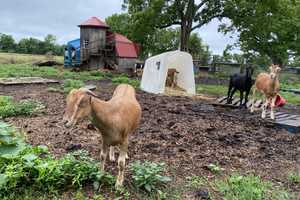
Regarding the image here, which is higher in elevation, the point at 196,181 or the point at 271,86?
the point at 271,86

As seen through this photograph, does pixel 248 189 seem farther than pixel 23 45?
No

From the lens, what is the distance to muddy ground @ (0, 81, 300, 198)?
15.0 feet

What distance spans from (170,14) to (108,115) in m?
20.2

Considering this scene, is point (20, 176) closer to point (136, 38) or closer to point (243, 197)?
point (243, 197)

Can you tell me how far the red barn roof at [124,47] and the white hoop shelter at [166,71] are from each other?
38.5 ft

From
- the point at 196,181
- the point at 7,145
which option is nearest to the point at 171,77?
the point at 196,181

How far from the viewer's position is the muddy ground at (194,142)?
458cm

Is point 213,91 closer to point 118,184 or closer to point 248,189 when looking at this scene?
point 248,189

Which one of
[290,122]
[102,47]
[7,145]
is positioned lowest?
[290,122]

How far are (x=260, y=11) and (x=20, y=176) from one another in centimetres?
1964

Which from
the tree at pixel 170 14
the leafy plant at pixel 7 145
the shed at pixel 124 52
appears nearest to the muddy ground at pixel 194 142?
the leafy plant at pixel 7 145

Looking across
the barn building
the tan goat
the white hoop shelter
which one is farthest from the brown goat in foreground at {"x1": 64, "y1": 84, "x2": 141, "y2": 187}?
the barn building

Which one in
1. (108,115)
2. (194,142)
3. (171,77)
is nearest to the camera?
(108,115)

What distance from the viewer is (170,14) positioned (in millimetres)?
22531
